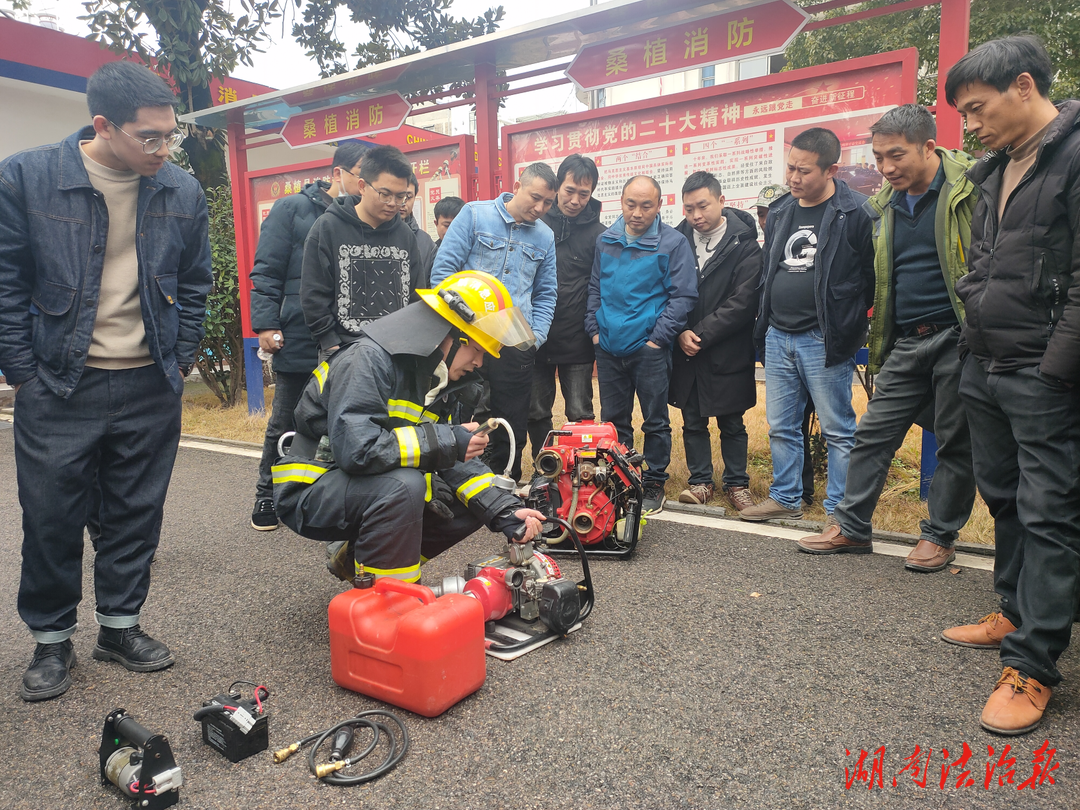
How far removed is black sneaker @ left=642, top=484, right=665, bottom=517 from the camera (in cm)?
476

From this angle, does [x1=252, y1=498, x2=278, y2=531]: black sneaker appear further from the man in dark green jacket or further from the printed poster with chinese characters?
the printed poster with chinese characters

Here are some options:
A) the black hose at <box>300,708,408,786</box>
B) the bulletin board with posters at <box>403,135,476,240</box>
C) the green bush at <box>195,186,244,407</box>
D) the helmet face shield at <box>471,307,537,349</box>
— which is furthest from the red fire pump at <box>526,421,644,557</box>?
the green bush at <box>195,186,244,407</box>

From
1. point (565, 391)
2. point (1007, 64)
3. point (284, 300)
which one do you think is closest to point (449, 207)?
point (565, 391)

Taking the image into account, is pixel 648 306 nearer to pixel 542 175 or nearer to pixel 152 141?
pixel 542 175

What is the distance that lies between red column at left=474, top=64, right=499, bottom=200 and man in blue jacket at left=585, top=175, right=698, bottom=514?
232 cm

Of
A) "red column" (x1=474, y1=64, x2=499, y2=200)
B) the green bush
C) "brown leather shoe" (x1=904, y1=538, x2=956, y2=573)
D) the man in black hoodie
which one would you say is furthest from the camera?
the green bush

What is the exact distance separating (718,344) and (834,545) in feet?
4.96

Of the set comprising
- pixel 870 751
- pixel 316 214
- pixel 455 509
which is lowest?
pixel 870 751

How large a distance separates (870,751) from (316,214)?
4.01 m

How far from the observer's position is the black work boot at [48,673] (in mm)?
2625

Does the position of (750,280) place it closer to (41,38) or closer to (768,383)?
(768,383)

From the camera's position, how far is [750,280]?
481 centimetres

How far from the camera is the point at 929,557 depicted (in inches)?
146

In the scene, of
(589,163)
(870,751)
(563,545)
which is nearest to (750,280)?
(589,163)
